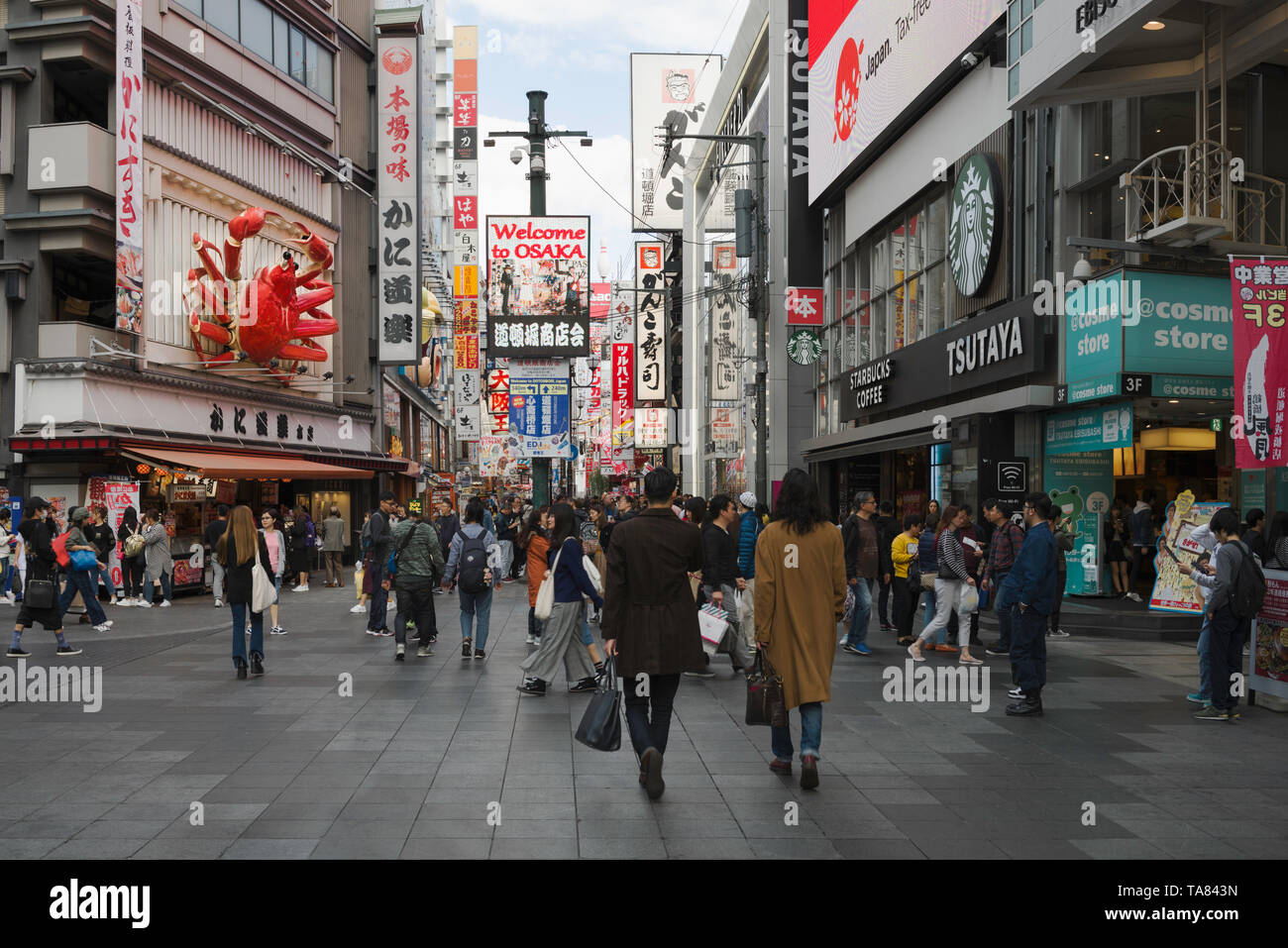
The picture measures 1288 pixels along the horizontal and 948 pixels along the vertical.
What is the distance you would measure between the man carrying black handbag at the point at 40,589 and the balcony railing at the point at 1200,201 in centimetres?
1347

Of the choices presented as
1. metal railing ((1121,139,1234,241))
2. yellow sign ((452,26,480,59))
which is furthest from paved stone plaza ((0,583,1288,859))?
yellow sign ((452,26,480,59))

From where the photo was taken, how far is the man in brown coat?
665 centimetres

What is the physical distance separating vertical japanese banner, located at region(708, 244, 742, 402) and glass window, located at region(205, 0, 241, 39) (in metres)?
19.1

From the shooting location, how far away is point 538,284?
77.4ft

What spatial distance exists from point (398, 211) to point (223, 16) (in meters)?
7.53

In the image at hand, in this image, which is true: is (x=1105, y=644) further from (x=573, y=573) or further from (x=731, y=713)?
(x=573, y=573)

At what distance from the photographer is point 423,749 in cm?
796

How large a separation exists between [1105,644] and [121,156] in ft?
60.0

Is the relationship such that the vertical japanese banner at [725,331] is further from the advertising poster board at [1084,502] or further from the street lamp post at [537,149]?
the advertising poster board at [1084,502]

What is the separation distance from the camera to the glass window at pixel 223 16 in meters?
25.2

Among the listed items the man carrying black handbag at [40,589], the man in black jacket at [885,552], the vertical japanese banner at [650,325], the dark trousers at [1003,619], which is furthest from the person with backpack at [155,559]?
the vertical japanese banner at [650,325]

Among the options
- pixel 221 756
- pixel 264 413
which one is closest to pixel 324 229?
pixel 264 413

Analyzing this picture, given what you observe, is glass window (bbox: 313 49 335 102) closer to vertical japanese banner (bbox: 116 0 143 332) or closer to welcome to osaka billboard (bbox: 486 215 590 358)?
vertical japanese banner (bbox: 116 0 143 332)

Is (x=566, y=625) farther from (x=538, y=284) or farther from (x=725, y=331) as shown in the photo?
(x=725, y=331)
